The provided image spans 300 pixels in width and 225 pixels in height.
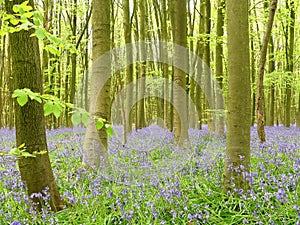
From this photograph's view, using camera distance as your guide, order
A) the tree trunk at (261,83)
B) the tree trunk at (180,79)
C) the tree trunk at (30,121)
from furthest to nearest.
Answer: the tree trunk at (180,79) → the tree trunk at (261,83) → the tree trunk at (30,121)

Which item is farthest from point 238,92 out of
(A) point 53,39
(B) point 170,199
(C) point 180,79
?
(C) point 180,79

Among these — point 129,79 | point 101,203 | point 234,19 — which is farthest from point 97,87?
point 129,79

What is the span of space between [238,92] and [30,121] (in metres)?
2.69

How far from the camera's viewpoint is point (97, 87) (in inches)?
234

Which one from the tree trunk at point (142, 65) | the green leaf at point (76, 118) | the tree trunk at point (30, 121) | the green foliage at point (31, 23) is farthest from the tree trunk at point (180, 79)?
the tree trunk at point (142, 65)

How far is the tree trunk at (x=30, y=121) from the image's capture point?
150 inches

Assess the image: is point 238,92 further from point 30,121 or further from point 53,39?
point 30,121

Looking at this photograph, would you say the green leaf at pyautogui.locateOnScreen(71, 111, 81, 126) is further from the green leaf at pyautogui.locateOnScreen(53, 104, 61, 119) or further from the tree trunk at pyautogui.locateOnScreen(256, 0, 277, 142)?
the tree trunk at pyautogui.locateOnScreen(256, 0, 277, 142)

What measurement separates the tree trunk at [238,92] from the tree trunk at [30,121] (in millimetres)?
2424

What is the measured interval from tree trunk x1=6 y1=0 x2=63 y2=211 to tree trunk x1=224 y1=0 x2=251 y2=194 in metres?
2.42

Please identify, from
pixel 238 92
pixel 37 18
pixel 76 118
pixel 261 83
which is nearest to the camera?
pixel 76 118

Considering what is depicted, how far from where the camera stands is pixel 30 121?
3.89 meters

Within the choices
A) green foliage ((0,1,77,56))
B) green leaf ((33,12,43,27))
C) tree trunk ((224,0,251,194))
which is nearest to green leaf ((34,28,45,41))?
green foliage ((0,1,77,56))

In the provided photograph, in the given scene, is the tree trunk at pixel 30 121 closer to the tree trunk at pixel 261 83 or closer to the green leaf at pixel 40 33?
the green leaf at pixel 40 33
